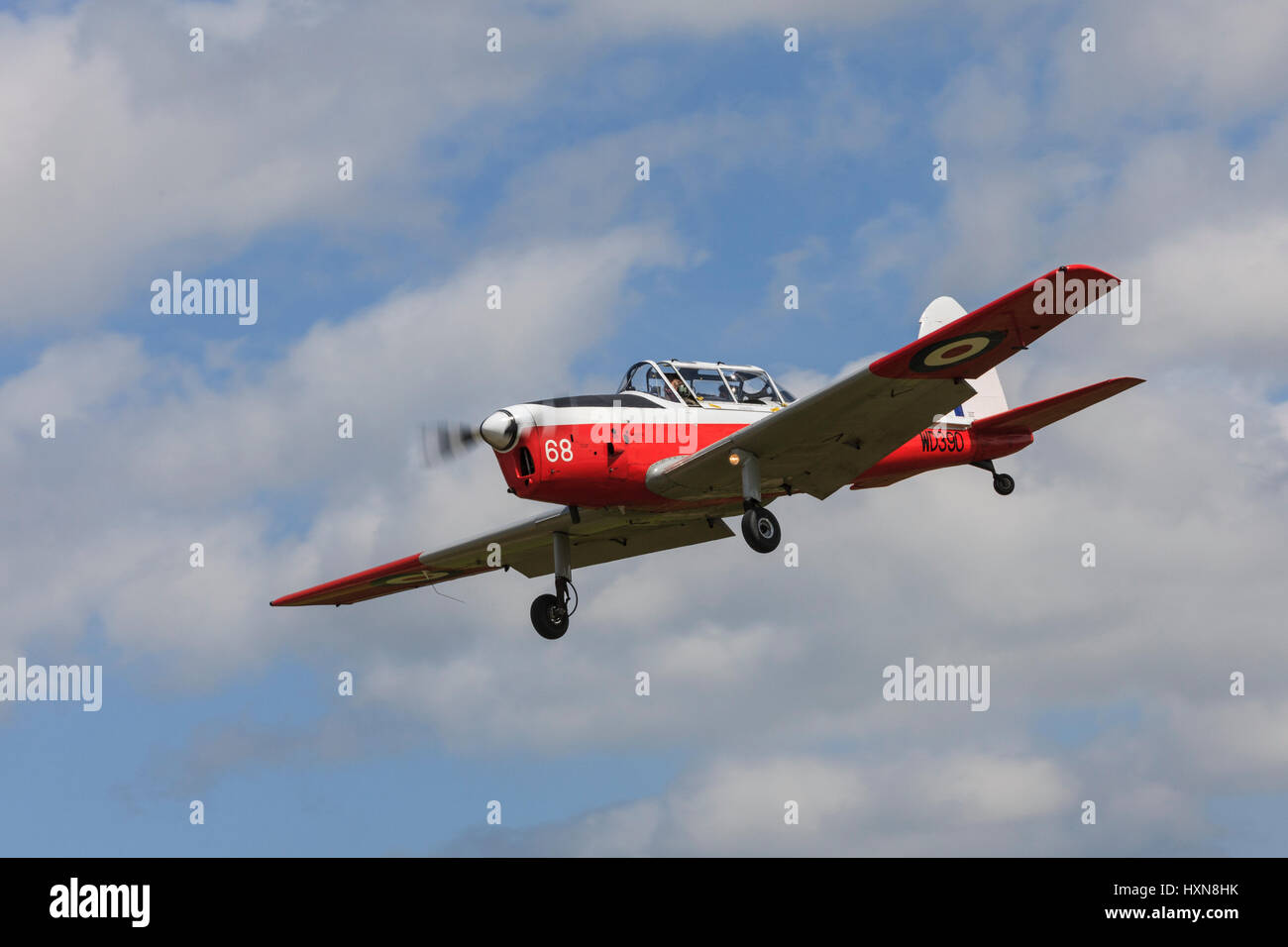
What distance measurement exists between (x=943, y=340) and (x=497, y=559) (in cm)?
974

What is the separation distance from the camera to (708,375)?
2327cm

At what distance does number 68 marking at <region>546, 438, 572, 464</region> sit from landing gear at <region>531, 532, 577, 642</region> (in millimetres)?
3416

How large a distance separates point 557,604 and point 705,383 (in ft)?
14.8

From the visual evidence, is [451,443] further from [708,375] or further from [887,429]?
[887,429]

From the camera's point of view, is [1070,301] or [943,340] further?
[943,340]

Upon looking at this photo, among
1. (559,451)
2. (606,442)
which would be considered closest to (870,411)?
(606,442)

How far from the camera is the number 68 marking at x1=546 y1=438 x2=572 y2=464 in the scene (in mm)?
22141

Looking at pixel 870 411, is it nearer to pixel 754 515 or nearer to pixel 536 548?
pixel 754 515

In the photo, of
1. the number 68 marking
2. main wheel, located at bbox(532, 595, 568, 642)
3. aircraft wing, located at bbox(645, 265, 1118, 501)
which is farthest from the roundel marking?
main wheel, located at bbox(532, 595, 568, 642)

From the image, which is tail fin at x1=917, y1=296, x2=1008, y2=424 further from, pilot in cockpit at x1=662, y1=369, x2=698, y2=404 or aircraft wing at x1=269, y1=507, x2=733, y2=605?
pilot in cockpit at x1=662, y1=369, x2=698, y2=404

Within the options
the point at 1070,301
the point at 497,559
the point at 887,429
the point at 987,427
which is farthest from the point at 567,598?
the point at 1070,301

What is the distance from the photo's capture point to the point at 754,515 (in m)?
22.1

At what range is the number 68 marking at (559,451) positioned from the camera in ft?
72.6
